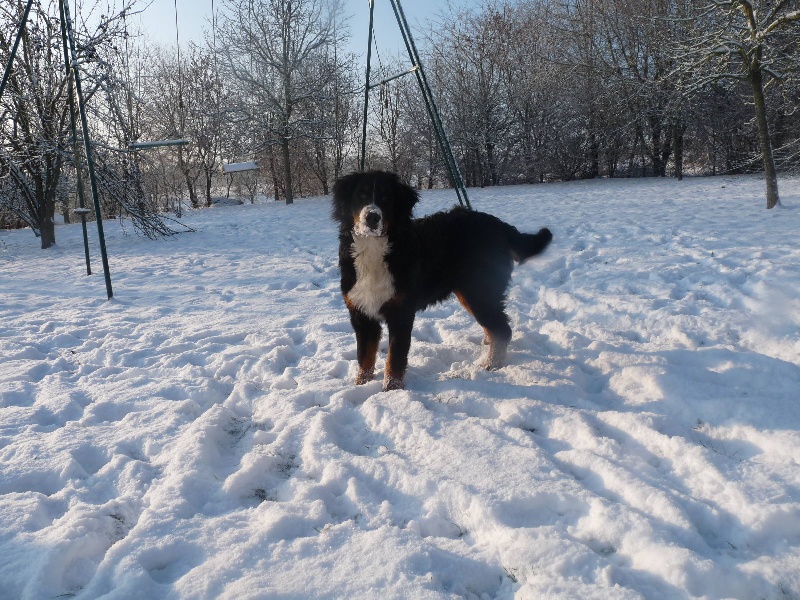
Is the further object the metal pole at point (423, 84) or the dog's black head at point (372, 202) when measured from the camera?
the metal pole at point (423, 84)

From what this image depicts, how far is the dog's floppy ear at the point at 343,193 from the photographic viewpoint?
330 cm

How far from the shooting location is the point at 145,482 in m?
2.14

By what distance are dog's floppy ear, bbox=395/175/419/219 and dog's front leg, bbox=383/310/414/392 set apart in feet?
2.24

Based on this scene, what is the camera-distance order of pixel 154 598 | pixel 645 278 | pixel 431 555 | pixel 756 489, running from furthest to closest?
pixel 645 278 → pixel 756 489 → pixel 431 555 → pixel 154 598

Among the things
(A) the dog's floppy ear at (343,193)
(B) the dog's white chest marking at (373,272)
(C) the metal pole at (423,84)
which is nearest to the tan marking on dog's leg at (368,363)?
(B) the dog's white chest marking at (373,272)

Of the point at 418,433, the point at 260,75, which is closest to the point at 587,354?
the point at 418,433

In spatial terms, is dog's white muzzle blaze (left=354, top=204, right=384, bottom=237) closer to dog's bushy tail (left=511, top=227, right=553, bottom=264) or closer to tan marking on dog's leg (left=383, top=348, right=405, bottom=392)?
tan marking on dog's leg (left=383, top=348, right=405, bottom=392)

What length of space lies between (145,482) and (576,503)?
1.84 m

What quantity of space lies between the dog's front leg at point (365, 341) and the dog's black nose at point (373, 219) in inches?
23.1

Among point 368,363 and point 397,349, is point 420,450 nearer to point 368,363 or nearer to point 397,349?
point 397,349

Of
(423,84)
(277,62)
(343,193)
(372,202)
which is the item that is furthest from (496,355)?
(277,62)

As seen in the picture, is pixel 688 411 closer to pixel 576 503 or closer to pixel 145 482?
pixel 576 503

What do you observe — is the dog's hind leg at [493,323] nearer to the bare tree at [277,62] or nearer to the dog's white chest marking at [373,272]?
the dog's white chest marking at [373,272]

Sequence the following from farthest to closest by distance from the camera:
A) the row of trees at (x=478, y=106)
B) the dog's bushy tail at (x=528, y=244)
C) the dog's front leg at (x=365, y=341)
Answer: the row of trees at (x=478, y=106), the dog's bushy tail at (x=528, y=244), the dog's front leg at (x=365, y=341)
